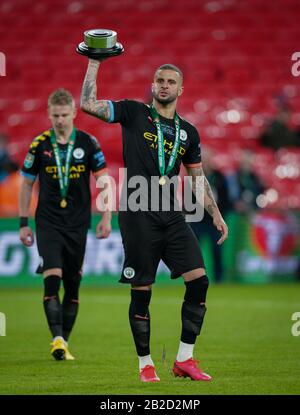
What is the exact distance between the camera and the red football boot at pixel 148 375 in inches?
293

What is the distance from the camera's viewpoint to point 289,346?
9797mm

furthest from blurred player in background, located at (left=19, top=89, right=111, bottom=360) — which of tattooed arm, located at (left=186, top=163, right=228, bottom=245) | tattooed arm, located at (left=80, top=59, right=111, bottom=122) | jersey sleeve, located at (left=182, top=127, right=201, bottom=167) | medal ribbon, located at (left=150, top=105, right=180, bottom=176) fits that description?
tattooed arm, located at (left=80, top=59, right=111, bottom=122)

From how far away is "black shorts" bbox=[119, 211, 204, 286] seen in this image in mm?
7523

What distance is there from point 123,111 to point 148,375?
2.00 m

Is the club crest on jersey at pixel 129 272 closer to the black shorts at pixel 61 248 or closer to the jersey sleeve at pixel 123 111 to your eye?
the jersey sleeve at pixel 123 111

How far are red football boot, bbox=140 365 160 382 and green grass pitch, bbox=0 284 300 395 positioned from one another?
75 millimetres

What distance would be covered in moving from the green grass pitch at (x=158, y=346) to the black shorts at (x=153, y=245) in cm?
83

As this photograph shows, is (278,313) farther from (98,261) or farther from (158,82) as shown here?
(158,82)

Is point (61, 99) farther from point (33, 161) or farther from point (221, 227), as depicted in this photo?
point (221, 227)

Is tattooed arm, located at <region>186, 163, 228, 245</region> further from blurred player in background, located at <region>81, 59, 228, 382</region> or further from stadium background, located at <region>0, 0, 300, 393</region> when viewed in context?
stadium background, located at <region>0, 0, 300, 393</region>

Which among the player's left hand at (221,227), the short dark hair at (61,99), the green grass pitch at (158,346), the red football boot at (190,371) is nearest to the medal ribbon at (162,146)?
the player's left hand at (221,227)

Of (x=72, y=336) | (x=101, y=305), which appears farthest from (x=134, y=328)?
(x=101, y=305)

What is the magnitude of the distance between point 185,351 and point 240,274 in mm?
9995

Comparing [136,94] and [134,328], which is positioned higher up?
[136,94]
